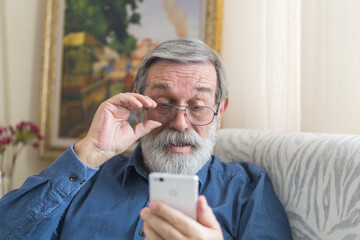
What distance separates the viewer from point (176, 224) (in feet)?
2.03

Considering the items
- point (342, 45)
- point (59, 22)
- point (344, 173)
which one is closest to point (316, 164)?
point (344, 173)

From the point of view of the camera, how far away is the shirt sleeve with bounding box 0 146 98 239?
0.95 m

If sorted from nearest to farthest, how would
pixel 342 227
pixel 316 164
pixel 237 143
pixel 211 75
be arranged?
1. pixel 342 227
2. pixel 316 164
3. pixel 211 75
4. pixel 237 143

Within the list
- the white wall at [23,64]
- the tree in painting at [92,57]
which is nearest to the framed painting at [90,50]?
the tree in painting at [92,57]

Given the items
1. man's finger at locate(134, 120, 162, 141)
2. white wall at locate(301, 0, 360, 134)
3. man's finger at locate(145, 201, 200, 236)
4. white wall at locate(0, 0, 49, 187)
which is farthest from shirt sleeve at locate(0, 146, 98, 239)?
white wall at locate(0, 0, 49, 187)

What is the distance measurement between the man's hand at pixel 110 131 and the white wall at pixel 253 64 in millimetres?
618

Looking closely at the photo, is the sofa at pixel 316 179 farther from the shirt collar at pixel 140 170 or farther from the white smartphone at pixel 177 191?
the white smartphone at pixel 177 191

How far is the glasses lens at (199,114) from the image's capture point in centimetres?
112

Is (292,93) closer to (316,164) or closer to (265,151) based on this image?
(265,151)

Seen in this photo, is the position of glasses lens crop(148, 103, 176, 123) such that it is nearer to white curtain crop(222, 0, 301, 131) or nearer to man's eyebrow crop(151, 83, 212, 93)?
man's eyebrow crop(151, 83, 212, 93)

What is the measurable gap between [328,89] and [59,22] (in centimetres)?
180

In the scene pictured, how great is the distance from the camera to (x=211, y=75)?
1.18m

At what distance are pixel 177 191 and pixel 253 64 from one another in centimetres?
104

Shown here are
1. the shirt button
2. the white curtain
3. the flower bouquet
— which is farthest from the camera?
the flower bouquet
